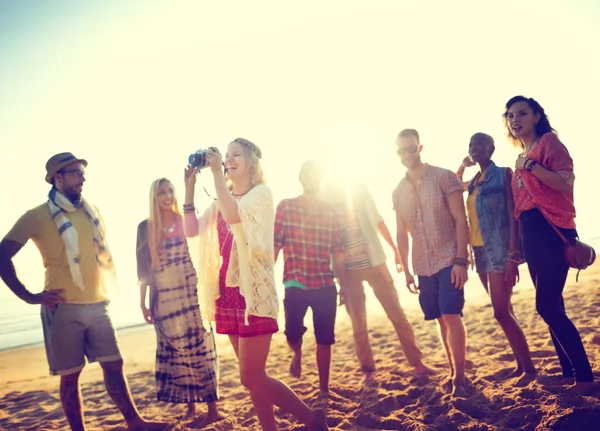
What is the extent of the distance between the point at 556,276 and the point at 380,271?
5.84ft

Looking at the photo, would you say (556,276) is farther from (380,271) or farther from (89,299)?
(89,299)

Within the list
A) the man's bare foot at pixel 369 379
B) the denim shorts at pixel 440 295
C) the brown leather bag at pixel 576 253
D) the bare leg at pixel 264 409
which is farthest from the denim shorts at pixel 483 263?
the bare leg at pixel 264 409

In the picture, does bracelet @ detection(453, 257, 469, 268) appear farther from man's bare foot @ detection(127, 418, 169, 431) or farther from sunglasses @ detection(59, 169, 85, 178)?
sunglasses @ detection(59, 169, 85, 178)

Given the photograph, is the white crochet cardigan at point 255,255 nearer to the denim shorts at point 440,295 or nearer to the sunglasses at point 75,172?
the denim shorts at point 440,295

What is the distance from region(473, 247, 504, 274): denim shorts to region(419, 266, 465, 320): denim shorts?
326mm

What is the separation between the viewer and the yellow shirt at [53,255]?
3.52 meters

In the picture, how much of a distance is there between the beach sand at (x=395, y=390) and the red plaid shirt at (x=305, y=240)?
117cm

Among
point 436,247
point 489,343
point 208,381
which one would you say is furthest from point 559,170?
point 208,381

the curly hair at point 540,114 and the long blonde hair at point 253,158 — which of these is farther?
the curly hair at point 540,114

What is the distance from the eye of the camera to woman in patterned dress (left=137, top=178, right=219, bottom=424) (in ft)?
13.0

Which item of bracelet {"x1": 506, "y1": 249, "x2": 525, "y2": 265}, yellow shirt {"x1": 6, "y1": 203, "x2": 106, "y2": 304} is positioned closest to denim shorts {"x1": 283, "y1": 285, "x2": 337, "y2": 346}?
bracelet {"x1": 506, "y1": 249, "x2": 525, "y2": 265}

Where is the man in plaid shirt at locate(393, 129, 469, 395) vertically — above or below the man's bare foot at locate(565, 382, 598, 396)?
above

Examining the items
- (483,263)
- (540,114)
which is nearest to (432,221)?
(483,263)

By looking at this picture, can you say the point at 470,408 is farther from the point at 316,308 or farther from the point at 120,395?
the point at 120,395
